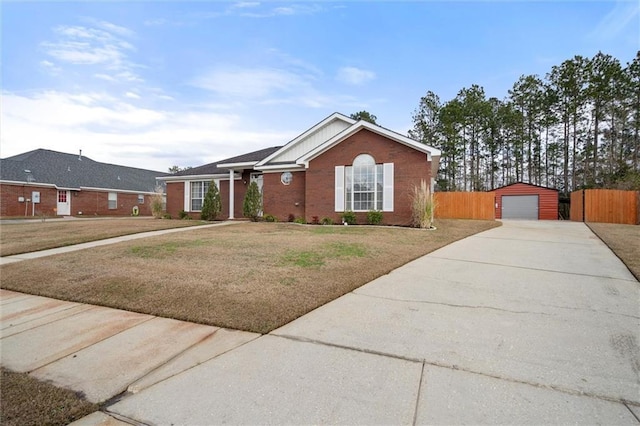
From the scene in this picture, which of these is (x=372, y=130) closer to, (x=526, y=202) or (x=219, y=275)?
(x=219, y=275)

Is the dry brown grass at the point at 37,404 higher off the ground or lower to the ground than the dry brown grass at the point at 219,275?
lower

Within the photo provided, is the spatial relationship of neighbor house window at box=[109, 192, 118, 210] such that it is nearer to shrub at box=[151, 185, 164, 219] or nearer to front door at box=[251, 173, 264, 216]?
shrub at box=[151, 185, 164, 219]

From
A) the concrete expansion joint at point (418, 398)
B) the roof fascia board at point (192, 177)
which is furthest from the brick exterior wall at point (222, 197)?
the concrete expansion joint at point (418, 398)

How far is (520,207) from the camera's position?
2809 cm

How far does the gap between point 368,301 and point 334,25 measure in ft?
35.3

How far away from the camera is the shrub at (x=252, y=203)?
16.7 meters

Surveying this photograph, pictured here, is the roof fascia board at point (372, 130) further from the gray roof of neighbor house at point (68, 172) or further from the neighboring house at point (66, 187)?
the gray roof of neighbor house at point (68, 172)

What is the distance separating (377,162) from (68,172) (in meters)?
29.1

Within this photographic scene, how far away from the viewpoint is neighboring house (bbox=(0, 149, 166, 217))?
2486cm

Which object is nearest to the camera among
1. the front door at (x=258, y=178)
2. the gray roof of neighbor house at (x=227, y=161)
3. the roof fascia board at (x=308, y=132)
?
the roof fascia board at (x=308, y=132)

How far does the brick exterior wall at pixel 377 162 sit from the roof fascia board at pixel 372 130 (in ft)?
0.60

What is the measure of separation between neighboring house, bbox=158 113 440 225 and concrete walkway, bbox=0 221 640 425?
9571 mm

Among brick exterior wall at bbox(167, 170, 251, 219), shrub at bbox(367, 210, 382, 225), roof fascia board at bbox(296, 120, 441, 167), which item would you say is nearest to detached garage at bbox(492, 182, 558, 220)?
roof fascia board at bbox(296, 120, 441, 167)

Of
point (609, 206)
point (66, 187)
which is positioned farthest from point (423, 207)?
point (66, 187)
